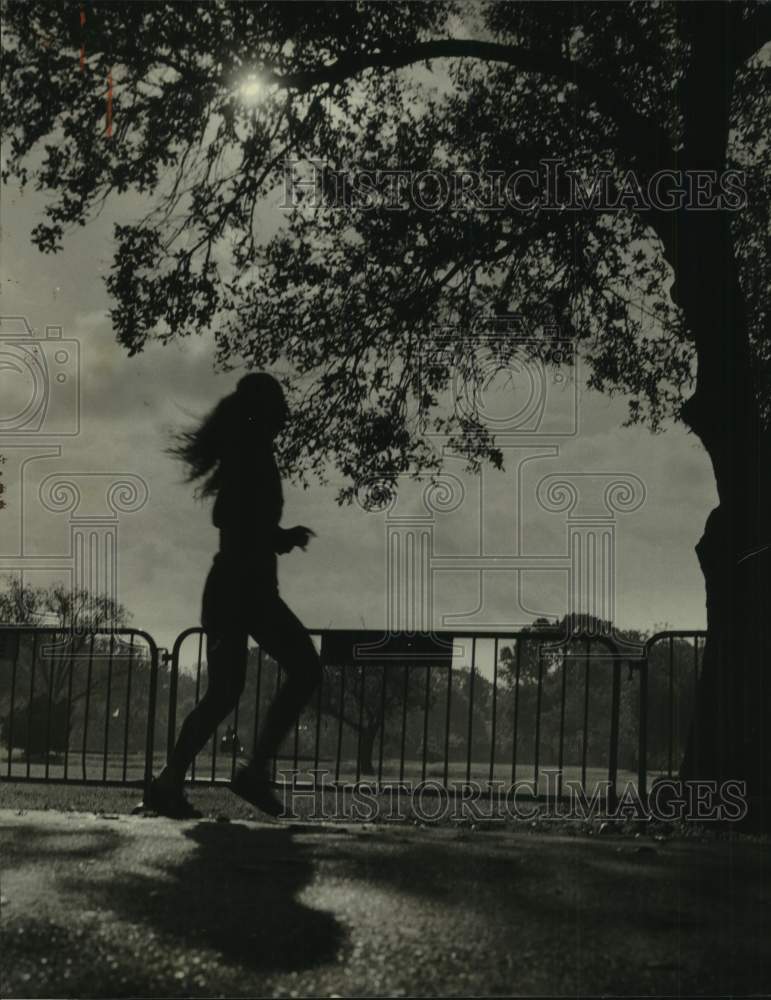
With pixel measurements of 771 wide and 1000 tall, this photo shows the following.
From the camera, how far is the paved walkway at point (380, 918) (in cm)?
361

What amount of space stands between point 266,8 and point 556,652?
7.53 metres

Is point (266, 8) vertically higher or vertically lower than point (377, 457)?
higher

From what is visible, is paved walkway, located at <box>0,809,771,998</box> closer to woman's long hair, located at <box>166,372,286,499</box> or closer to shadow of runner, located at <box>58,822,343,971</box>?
shadow of runner, located at <box>58,822,343,971</box>

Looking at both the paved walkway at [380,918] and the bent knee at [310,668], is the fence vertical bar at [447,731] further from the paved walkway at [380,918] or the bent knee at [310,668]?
the paved walkway at [380,918]

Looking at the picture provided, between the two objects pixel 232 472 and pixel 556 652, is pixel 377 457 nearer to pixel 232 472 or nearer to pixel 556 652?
pixel 556 652

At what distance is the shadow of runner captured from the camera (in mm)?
3863

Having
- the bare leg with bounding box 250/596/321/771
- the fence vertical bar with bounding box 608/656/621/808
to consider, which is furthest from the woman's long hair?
the fence vertical bar with bounding box 608/656/621/808

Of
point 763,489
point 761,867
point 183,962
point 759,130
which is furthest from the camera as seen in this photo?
point 759,130

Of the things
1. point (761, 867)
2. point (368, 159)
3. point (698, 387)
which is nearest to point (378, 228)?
point (368, 159)

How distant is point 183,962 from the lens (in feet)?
12.3

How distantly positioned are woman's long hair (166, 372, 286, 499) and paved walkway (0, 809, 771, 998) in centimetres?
237

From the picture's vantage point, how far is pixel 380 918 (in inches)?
163

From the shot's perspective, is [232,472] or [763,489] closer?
[232,472]

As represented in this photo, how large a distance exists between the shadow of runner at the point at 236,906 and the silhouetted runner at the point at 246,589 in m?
1.57
